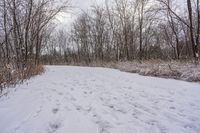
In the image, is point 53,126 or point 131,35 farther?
point 131,35

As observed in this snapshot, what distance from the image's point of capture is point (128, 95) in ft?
19.1

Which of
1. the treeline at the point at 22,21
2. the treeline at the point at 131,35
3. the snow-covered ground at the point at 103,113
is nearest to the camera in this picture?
the snow-covered ground at the point at 103,113

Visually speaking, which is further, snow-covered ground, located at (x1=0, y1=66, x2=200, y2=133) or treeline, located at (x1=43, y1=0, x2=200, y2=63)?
treeline, located at (x1=43, y1=0, x2=200, y2=63)

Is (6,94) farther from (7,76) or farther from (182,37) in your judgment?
(182,37)

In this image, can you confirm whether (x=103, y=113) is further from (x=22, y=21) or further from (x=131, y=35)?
(x=131, y=35)

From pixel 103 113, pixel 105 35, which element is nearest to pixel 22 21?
pixel 103 113

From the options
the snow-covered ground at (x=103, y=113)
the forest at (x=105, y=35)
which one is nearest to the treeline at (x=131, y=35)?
the forest at (x=105, y=35)

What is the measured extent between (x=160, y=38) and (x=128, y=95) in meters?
30.1

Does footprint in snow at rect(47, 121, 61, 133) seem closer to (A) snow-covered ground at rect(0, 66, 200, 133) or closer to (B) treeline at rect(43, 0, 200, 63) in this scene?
(A) snow-covered ground at rect(0, 66, 200, 133)

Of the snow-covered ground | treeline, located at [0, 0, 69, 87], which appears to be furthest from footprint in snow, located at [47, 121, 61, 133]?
treeline, located at [0, 0, 69, 87]

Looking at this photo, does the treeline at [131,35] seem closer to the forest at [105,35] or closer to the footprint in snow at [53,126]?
the forest at [105,35]

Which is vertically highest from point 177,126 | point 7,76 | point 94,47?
point 94,47

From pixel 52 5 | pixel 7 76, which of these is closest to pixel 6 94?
pixel 7 76

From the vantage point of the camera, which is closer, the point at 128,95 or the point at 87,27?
the point at 128,95
